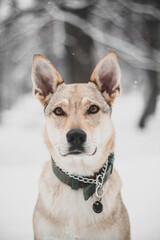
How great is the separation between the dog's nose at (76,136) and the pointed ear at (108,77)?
722mm

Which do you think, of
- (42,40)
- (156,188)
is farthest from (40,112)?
(156,188)

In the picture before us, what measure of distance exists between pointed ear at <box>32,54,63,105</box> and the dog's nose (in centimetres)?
77

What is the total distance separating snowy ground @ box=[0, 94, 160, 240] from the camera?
3.20 meters

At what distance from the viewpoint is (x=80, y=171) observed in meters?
2.01

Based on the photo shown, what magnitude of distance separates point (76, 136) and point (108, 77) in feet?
2.90

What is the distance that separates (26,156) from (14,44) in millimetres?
3737

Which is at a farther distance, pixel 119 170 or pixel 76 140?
pixel 119 170

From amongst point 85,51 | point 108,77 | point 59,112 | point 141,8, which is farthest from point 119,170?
point 141,8

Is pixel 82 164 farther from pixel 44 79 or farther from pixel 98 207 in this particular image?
pixel 44 79

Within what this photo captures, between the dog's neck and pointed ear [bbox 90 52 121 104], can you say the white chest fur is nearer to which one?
the dog's neck

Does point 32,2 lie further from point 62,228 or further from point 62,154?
point 62,228

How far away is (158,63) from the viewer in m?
6.55

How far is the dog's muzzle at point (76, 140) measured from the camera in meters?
1.77

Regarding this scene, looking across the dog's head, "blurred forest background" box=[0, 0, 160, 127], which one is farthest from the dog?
"blurred forest background" box=[0, 0, 160, 127]
